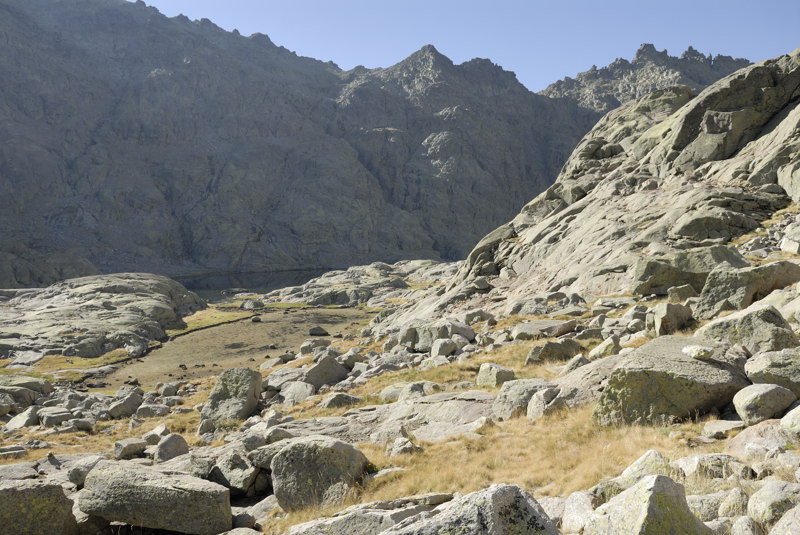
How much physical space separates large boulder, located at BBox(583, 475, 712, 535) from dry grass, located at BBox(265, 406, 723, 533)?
361cm

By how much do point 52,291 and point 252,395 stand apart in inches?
3995

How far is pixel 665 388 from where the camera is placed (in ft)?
42.0

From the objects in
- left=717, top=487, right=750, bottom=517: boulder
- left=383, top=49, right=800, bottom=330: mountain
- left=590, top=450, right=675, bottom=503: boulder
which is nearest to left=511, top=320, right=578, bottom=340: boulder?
left=383, top=49, right=800, bottom=330: mountain

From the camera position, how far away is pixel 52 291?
358ft

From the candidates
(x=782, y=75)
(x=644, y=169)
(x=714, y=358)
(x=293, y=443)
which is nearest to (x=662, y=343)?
(x=714, y=358)

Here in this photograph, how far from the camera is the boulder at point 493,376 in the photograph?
20.8m

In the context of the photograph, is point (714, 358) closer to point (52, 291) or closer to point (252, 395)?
point (252, 395)

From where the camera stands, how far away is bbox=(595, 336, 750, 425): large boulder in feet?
40.7

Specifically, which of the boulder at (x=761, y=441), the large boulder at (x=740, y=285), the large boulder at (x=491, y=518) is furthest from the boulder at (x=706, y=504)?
the large boulder at (x=740, y=285)

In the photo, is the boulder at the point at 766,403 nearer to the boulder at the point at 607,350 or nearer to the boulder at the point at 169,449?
the boulder at the point at 607,350

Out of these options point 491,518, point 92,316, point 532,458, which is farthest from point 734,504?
point 92,316

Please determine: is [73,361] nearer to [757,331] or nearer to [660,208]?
[660,208]

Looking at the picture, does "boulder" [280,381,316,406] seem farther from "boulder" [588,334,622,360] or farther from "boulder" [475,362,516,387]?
"boulder" [588,334,622,360]

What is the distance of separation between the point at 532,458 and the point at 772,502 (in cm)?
630
